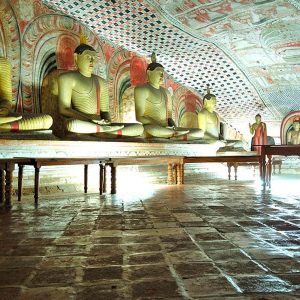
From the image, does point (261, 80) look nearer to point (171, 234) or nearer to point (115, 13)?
point (115, 13)

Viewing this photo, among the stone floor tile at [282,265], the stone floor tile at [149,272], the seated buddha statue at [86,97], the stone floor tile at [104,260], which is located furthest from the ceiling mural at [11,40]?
the stone floor tile at [282,265]

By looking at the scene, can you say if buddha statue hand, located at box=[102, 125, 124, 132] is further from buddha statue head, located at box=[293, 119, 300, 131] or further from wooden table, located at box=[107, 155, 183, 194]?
buddha statue head, located at box=[293, 119, 300, 131]

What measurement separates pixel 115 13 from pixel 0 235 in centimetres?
496

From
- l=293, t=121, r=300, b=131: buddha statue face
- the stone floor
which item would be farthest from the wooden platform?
l=293, t=121, r=300, b=131: buddha statue face

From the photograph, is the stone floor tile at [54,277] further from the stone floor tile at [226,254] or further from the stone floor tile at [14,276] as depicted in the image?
the stone floor tile at [226,254]

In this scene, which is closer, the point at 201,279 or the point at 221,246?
the point at 201,279

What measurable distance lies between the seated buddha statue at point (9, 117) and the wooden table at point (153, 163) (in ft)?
3.15

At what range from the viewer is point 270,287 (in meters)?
1.50

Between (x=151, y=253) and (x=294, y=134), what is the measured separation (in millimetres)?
9436

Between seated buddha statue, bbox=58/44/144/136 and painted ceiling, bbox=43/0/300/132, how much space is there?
100 centimetres

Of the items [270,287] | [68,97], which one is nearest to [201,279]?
[270,287]

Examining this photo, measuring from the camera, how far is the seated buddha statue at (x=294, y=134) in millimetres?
10430

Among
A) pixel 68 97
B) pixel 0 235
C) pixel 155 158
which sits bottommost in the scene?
pixel 0 235

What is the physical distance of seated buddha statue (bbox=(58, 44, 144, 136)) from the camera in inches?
224
